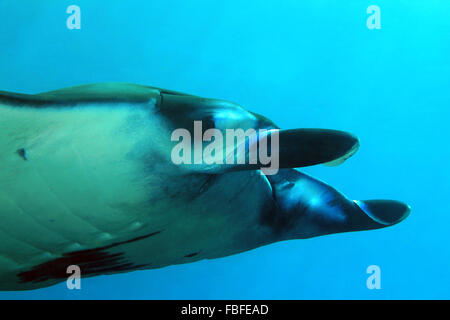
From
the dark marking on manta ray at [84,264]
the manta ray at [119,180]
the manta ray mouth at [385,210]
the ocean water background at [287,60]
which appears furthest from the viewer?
the ocean water background at [287,60]

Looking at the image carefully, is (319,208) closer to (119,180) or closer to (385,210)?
(385,210)

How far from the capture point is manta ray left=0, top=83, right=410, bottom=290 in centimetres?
85

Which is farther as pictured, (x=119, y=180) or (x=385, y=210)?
(x=385, y=210)

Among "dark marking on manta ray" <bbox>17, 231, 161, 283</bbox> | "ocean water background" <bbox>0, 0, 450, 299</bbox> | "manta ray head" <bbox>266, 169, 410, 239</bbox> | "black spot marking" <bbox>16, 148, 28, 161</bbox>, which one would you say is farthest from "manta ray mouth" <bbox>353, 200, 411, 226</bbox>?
"ocean water background" <bbox>0, 0, 450, 299</bbox>

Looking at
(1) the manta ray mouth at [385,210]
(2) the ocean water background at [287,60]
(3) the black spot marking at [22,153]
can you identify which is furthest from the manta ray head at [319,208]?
(2) the ocean water background at [287,60]

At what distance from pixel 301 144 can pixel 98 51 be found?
1057 cm

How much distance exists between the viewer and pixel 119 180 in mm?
927

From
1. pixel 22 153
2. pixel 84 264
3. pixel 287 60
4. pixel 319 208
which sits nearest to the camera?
pixel 22 153

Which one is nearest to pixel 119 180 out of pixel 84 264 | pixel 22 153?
pixel 22 153

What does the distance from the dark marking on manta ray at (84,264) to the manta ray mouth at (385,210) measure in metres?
0.73

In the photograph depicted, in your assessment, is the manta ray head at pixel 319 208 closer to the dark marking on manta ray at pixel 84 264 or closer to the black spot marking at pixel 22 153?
the dark marking on manta ray at pixel 84 264

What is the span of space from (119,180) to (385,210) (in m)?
0.94

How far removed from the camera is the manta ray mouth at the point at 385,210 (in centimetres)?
132

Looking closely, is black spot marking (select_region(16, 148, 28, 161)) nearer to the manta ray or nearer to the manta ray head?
the manta ray
